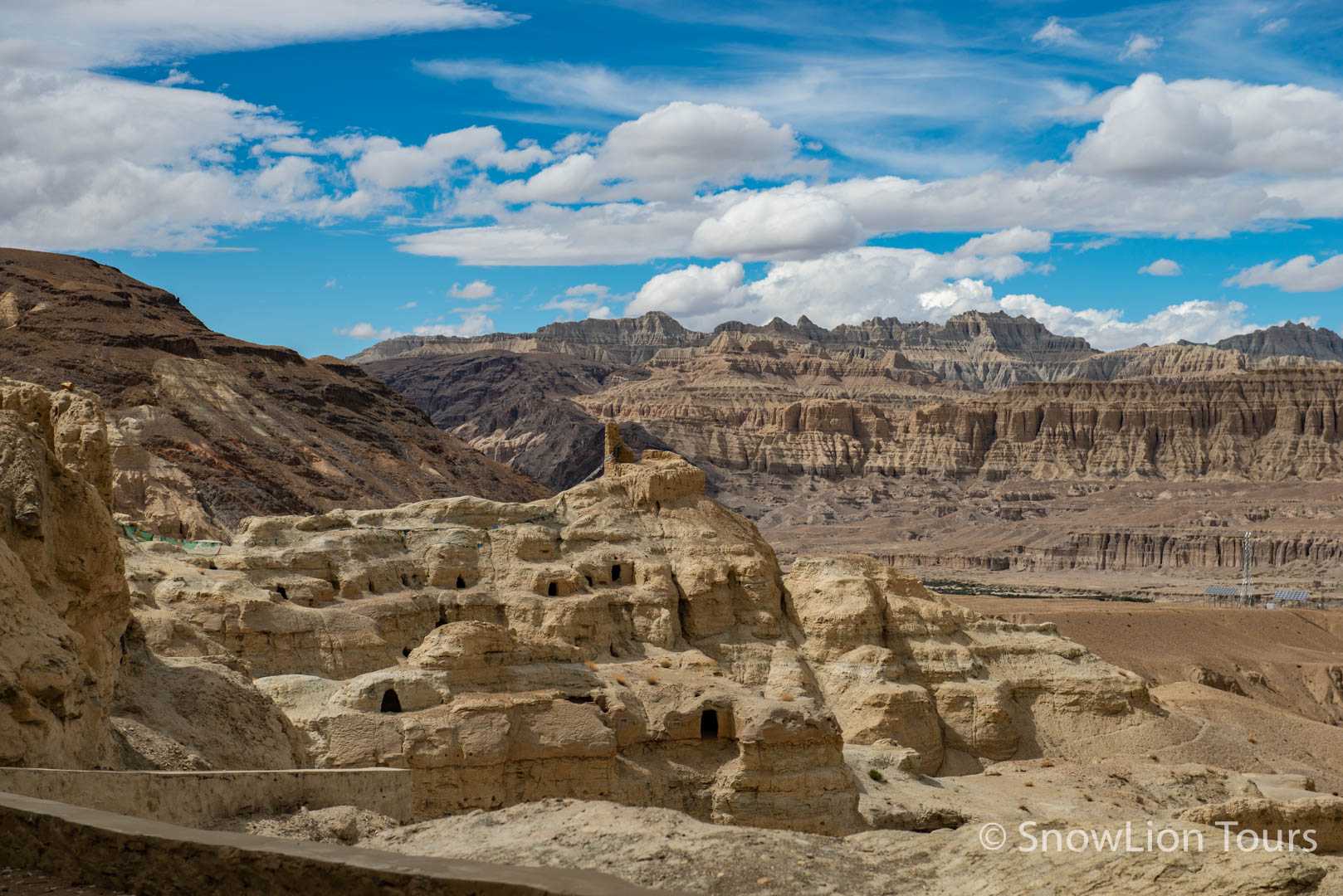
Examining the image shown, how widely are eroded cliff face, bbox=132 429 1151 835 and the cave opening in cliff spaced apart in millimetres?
35

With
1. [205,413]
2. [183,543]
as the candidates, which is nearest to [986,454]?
[205,413]

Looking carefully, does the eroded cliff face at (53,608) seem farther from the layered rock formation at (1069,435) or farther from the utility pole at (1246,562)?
the layered rock formation at (1069,435)

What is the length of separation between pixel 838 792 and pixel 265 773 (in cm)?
1489

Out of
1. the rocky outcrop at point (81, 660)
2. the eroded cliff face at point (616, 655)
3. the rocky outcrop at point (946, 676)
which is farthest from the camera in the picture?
the rocky outcrop at point (946, 676)

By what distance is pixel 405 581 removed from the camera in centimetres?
3966

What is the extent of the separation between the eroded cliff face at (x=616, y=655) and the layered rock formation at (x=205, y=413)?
2752cm

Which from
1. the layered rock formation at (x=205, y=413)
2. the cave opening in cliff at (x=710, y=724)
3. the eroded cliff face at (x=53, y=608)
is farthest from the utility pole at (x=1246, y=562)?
the eroded cliff face at (x=53, y=608)

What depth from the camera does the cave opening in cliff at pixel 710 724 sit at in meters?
30.0

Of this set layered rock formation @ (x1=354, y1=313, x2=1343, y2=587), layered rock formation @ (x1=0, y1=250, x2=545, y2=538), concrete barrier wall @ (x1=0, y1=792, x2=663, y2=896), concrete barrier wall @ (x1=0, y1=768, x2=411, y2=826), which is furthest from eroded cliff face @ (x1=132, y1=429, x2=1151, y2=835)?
layered rock formation @ (x1=354, y1=313, x2=1343, y2=587)

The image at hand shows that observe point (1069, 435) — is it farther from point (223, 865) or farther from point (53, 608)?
point (223, 865)

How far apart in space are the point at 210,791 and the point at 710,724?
54.9 ft

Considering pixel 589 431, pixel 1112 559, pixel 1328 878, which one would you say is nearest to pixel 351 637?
pixel 1328 878

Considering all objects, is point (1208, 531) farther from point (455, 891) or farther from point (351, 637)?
point (455, 891)

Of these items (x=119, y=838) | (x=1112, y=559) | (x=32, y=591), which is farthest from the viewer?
(x=1112, y=559)
